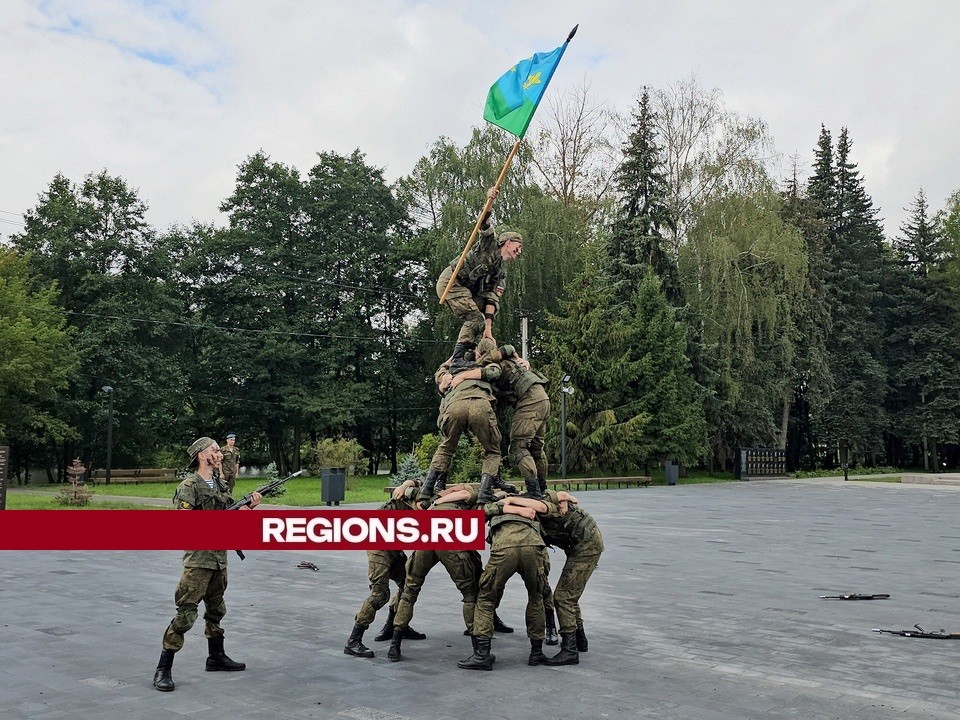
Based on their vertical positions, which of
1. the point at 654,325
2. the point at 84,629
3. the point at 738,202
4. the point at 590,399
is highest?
the point at 738,202

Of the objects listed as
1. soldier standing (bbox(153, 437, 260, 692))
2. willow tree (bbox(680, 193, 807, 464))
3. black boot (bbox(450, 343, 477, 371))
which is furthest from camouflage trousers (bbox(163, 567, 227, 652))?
willow tree (bbox(680, 193, 807, 464))

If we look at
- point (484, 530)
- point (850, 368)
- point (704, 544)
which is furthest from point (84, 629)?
point (850, 368)

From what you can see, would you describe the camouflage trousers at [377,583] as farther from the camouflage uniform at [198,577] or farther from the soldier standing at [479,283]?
the soldier standing at [479,283]

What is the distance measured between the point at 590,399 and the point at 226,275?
64.1 ft

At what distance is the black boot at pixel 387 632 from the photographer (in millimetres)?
9125

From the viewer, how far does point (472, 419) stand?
848cm

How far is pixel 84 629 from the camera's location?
9.44 metres

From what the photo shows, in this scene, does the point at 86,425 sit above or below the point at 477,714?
above

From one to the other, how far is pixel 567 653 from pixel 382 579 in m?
1.87

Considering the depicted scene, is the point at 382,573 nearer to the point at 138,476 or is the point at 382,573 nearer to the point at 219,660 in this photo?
the point at 219,660

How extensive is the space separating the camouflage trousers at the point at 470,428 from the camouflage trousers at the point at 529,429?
0.22m

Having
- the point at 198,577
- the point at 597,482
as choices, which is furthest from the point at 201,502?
the point at 597,482

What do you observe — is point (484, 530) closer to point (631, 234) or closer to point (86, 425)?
point (631, 234)

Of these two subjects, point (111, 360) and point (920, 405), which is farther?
point (920, 405)
